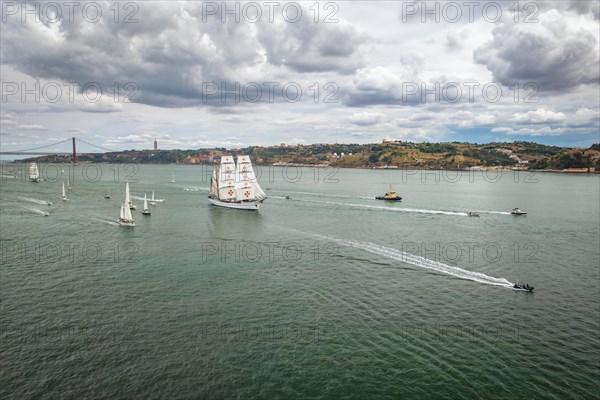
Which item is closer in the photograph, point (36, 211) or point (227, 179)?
point (36, 211)

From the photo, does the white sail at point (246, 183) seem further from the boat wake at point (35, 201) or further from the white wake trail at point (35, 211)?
the boat wake at point (35, 201)


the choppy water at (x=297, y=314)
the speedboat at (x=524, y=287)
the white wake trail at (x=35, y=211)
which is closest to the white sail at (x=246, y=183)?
the choppy water at (x=297, y=314)

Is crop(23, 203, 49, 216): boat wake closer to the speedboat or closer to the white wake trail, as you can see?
the white wake trail

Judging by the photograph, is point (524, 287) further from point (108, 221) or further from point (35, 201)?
point (35, 201)

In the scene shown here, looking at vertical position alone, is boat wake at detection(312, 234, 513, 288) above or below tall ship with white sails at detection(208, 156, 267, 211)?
below

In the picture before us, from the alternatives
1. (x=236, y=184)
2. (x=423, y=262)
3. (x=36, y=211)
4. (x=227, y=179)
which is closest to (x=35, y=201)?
(x=36, y=211)

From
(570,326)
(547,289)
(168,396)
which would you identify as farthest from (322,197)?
(168,396)

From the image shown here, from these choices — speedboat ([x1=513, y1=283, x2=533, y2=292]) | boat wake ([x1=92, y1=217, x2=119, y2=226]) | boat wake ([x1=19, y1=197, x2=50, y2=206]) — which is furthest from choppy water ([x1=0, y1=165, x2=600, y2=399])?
boat wake ([x1=19, y1=197, x2=50, y2=206])
